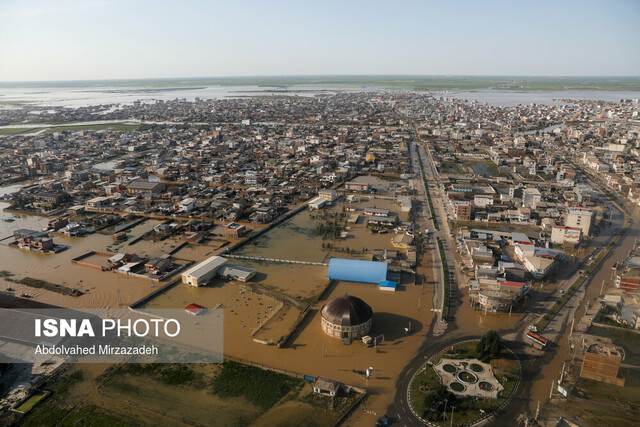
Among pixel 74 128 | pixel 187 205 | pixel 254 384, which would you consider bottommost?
pixel 254 384

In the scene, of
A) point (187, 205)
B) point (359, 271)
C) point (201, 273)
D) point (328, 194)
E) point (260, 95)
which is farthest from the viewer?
point (260, 95)

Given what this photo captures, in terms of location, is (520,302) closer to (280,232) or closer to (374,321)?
(374,321)

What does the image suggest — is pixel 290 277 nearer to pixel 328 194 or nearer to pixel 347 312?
pixel 347 312

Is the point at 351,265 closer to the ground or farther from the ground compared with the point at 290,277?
farther from the ground

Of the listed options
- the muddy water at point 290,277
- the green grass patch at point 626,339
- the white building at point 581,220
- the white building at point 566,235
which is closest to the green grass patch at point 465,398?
the green grass patch at point 626,339

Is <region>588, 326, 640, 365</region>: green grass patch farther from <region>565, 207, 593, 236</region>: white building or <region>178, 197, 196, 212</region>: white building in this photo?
<region>178, 197, 196, 212</region>: white building

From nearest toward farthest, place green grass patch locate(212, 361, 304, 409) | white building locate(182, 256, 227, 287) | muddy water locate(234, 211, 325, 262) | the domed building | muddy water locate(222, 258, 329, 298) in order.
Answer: green grass patch locate(212, 361, 304, 409) → the domed building → muddy water locate(222, 258, 329, 298) → white building locate(182, 256, 227, 287) → muddy water locate(234, 211, 325, 262)

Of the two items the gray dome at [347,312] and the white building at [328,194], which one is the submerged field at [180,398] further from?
the white building at [328,194]

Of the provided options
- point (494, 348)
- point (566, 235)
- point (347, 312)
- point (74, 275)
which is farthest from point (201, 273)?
point (566, 235)

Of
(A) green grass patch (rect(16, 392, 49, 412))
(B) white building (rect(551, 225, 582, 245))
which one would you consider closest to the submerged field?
(A) green grass patch (rect(16, 392, 49, 412))
